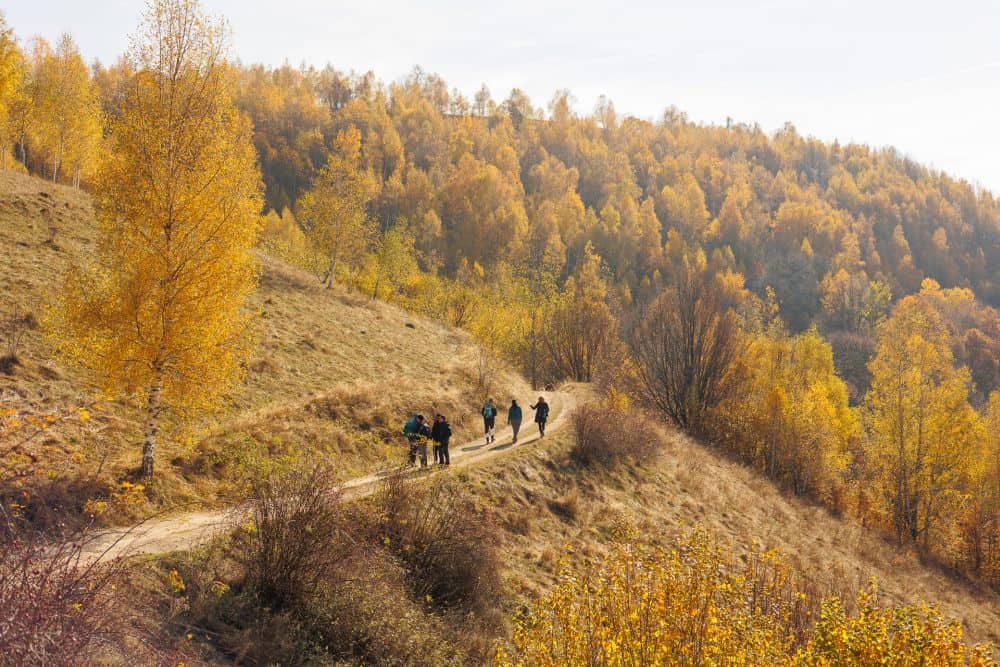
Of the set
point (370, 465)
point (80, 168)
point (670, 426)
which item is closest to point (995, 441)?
point (670, 426)

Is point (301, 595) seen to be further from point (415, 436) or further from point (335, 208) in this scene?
point (335, 208)

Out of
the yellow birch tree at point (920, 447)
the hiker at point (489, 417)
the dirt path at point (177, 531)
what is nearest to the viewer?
the dirt path at point (177, 531)

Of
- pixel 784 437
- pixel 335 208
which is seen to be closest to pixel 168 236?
pixel 335 208

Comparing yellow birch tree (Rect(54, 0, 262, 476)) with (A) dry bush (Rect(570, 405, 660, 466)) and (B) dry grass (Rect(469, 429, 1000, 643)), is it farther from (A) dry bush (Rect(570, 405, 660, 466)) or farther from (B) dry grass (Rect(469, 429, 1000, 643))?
(A) dry bush (Rect(570, 405, 660, 466))

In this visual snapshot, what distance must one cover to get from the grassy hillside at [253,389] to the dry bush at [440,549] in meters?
4.67

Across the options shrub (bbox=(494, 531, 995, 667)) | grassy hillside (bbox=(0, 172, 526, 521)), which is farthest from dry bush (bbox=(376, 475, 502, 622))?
shrub (bbox=(494, 531, 995, 667))

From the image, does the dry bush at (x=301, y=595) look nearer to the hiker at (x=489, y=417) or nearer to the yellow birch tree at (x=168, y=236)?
the yellow birch tree at (x=168, y=236)

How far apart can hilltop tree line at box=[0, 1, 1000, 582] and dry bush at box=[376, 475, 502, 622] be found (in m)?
5.50

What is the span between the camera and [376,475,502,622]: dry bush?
13.8 meters

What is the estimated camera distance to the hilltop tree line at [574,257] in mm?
14672

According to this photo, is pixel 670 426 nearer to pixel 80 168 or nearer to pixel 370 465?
pixel 370 465

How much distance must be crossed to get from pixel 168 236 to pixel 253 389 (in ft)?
32.4

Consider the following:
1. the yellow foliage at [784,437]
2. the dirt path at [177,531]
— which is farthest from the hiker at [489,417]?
the yellow foliage at [784,437]

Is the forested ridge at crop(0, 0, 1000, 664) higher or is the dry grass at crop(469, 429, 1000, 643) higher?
the forested ridge at crop(0, 0, 1000, 664)
